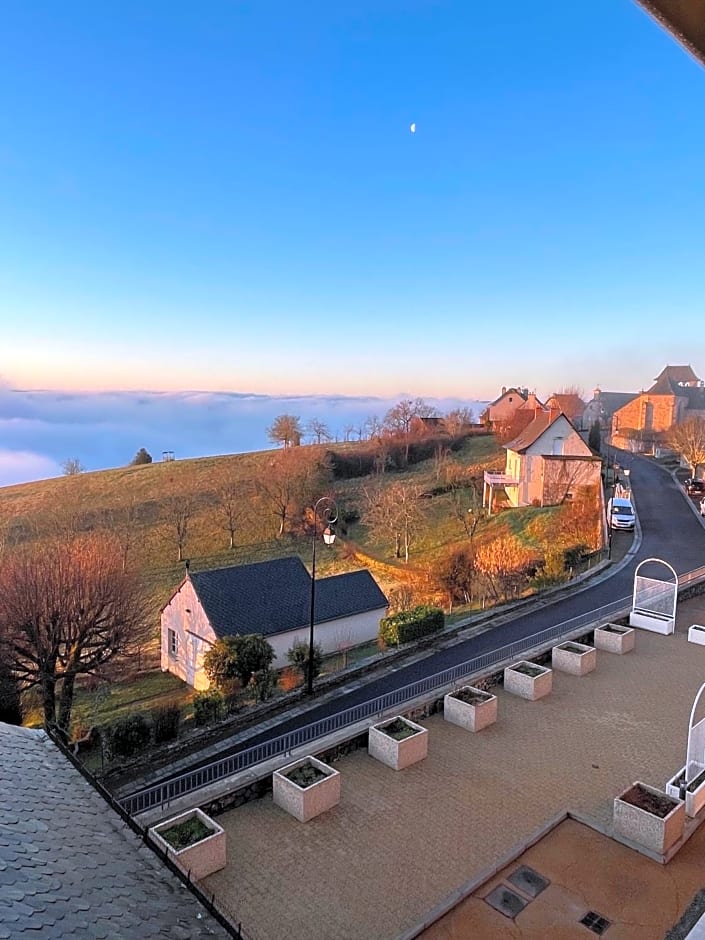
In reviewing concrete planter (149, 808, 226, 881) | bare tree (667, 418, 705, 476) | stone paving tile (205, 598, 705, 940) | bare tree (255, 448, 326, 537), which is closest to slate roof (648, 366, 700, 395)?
bare tree (667, 418, 705, 476)

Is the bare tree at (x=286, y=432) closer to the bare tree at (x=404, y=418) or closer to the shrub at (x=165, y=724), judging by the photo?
the bare tree at (x=404, y=418)

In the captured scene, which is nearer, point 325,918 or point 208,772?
point 325,918

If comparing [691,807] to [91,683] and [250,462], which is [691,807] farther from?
[250,462]

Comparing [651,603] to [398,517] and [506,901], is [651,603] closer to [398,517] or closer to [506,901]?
[506,901]

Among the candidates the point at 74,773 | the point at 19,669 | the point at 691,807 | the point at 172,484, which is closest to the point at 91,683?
the point at 19,669

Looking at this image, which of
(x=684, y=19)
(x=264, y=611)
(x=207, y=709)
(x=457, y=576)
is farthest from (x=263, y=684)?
(x=684, y=19)

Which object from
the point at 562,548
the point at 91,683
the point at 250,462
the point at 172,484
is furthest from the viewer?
the point at 250,462
